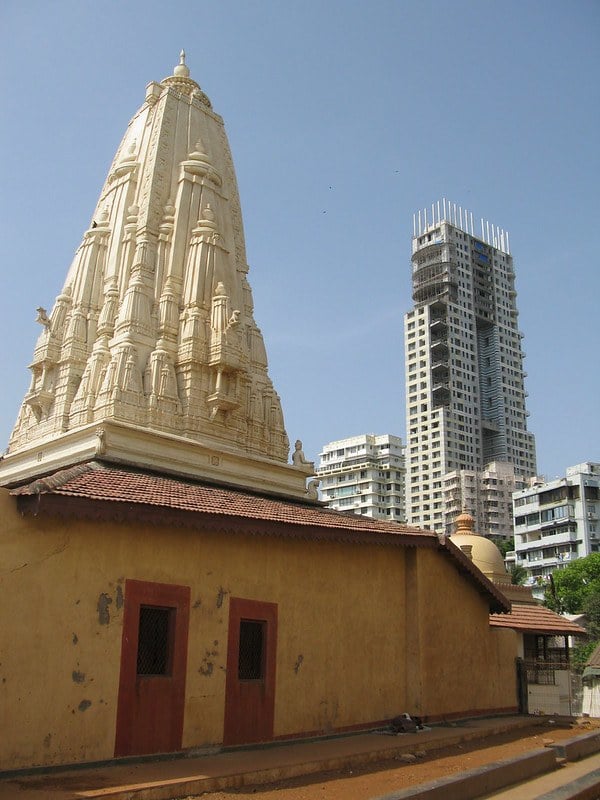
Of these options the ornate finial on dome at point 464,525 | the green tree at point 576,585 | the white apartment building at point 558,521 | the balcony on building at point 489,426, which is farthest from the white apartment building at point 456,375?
the ornate finial on dome at point 464,525

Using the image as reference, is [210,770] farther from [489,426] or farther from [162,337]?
[489,426]

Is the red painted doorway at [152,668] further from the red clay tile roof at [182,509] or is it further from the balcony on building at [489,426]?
the balcony on building at [489,426]

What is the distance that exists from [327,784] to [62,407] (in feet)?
52.6

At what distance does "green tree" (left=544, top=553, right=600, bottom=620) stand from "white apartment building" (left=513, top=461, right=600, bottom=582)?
11518 mm

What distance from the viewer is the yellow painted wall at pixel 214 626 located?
1056 centimetres

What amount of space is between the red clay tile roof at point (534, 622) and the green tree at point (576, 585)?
3992cm

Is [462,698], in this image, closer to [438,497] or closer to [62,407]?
[62,407]

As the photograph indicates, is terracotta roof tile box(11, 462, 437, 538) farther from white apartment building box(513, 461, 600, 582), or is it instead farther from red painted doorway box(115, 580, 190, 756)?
white apartment building box(513, 461, 600, 582)

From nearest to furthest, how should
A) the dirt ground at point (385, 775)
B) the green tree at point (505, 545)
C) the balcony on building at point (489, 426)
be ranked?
the dirt ground at point (385, 775), the green tree at point (505, 545), the balcony on building at point (489, 426)

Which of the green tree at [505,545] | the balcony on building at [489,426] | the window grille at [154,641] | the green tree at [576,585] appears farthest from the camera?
the balcony on building at [489,426]

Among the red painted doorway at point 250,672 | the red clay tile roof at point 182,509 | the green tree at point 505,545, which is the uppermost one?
the green tree at point 505,545

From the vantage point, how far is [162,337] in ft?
79.6

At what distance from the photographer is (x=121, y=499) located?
1153 cm

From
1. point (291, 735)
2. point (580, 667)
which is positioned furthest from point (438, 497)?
point (291, 735)
